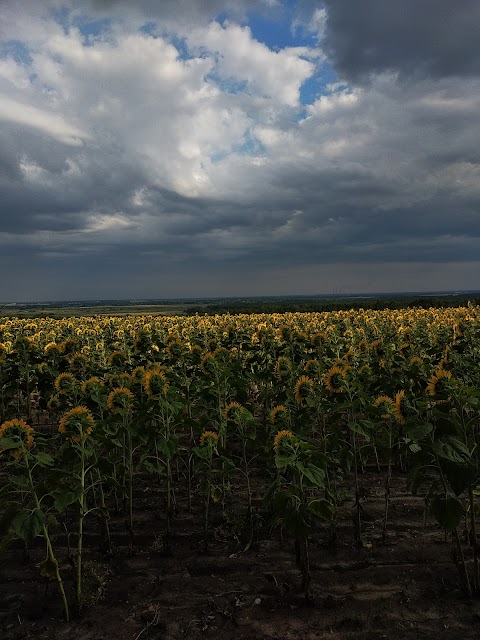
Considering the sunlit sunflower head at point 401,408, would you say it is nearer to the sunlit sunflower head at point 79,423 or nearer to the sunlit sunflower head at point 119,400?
the sunlit sunflower head at point 119,400

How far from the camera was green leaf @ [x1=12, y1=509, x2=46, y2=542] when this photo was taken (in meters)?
3.99

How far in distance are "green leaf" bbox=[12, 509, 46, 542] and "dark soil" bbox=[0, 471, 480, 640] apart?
1.34 metres

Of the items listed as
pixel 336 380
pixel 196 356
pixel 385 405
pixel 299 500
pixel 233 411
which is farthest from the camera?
pixel 196 356

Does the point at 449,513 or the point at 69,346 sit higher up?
the point at 69,346

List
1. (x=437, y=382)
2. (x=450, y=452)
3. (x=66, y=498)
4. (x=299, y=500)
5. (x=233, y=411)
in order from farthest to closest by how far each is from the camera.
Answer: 1. (x=233, y=411)
2. (x=437, y=382)
3. (x=299, y=500)
4. (x=66, y=498)
5. (x=450, y=452)

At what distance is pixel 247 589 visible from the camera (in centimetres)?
512

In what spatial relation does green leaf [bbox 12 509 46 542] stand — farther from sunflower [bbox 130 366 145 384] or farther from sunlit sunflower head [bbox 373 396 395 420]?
sunlit sunflower head [bbox 373 396 395 420]

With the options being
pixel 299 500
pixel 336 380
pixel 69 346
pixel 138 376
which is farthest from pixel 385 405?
pixel 69 346

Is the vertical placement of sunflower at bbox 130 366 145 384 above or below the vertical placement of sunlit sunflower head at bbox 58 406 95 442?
above

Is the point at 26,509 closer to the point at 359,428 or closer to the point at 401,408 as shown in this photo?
the point at 359,428

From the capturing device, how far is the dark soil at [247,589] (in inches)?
176

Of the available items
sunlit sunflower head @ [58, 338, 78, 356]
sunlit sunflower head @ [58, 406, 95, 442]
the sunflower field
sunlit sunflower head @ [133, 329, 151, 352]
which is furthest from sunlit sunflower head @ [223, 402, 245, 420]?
sunlit sunflower head @ [58, 338, 78, 356]

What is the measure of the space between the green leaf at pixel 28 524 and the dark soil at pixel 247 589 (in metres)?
1.34

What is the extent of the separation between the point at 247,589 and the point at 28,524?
2.62 meters
